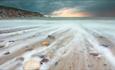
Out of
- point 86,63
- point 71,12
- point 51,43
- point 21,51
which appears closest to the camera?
point 86,63

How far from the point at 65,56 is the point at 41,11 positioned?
270 cm

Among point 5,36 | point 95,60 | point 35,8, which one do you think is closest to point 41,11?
point 35,8

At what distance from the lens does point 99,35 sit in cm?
212

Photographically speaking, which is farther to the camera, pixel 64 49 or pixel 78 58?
pixel 64 49

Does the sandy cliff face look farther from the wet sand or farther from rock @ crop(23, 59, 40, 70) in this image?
rock @ crop(23, 59, 40, 70)

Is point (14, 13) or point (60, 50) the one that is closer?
point (60, 50)

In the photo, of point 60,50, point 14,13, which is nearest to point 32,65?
point 60,50

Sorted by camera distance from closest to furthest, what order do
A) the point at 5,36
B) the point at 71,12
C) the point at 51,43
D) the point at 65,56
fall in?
1. the point at 65,56
2. the point at 51,43
3. the point at 5,36
4. the point at 71,12

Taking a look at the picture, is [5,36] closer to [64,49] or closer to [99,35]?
[64,49]

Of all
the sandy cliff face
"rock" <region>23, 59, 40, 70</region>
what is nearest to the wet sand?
"rock" <region>23, 59, 40, 70</region>

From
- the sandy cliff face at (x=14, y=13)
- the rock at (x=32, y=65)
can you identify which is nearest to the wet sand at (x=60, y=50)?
the rock at (x=32, y=65)

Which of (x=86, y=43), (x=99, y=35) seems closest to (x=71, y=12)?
(x=99, y=35)

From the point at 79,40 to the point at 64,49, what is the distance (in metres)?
0.33

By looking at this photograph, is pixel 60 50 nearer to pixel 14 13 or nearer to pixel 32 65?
pixel 32 65
